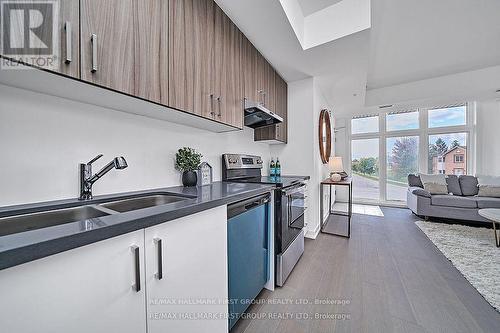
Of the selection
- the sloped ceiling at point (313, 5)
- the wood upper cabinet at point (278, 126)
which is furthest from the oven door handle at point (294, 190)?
the sloped ceiling at point (313, 5)

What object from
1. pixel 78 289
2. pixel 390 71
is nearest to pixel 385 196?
pixel 390 71

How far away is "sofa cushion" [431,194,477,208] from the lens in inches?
135

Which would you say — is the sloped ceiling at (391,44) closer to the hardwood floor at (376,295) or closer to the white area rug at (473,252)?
the hardwood floor at (376,295)

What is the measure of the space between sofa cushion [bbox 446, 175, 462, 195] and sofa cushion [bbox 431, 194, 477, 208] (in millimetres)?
403

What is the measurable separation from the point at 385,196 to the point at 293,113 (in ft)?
13.4

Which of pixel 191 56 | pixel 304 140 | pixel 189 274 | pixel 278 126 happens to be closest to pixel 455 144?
pixel 304 140

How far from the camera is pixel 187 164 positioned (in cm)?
165

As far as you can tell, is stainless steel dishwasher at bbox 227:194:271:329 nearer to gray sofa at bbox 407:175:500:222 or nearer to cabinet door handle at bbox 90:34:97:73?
cabinet door handle at bbox 90:34:97:73

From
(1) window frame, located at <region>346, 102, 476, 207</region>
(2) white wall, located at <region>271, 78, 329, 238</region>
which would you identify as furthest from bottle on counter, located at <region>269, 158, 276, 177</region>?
(1) window frame, located at <region>346, 102, 476, 207</region>

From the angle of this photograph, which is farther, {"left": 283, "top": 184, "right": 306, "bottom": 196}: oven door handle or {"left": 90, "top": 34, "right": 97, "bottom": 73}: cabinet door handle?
{"left": 283, "top": 184, "right": 306, "bottom": 196}: oven door handle

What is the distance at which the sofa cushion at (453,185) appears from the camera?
393 centimetres

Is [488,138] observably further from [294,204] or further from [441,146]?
[294,204]

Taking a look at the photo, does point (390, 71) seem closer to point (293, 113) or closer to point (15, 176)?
point (293, 113)

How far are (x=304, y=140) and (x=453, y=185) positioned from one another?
355 centimetres
